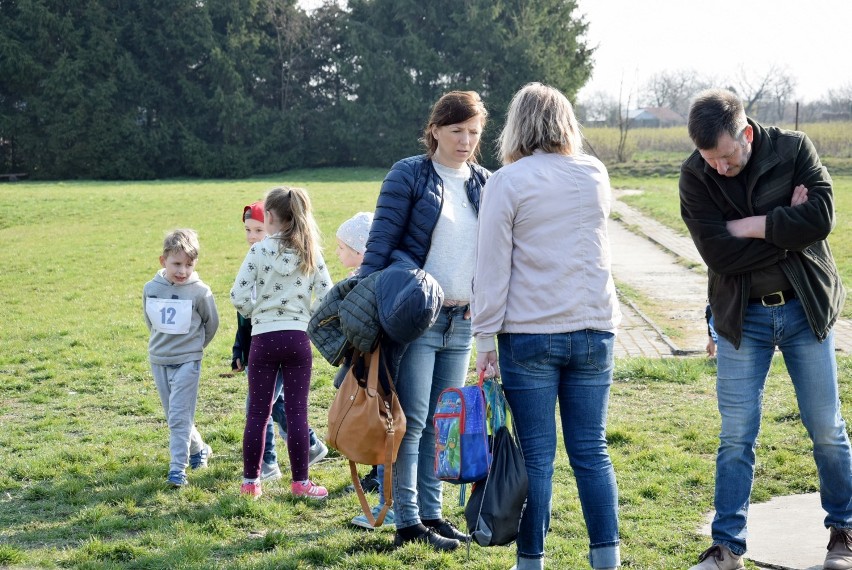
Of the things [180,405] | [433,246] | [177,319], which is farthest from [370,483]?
[433,246]

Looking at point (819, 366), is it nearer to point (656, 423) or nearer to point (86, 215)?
point (656, 423)

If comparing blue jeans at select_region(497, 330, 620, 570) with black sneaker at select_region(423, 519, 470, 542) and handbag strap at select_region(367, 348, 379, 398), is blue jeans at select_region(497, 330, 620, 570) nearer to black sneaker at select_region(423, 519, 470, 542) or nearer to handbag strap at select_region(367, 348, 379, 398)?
handbag strap at select_region(367, 348, 379, 398)

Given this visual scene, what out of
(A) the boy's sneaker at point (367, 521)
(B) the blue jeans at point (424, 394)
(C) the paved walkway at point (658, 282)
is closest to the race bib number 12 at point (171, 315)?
(A) the boy's sneaker at point (367, 521)

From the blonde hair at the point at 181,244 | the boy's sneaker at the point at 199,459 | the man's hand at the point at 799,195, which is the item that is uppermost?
the man's hand at the point at 799,195

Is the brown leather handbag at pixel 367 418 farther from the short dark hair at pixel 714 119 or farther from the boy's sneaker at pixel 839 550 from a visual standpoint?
the boy's sneaker at pixel 839 550

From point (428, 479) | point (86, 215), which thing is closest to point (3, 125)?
point (86, 215)

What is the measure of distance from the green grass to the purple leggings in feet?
0.89

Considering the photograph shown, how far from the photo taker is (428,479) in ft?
14.9

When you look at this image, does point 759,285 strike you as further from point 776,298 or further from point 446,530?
point 446,530

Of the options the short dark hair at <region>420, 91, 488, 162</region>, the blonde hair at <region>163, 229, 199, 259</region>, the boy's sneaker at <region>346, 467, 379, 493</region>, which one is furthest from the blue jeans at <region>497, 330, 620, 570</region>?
the blonde hair at <region>163, 229, 199, 259</region>

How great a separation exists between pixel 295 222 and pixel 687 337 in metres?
6.00

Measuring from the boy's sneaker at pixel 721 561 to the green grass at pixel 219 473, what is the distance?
0.27 meters

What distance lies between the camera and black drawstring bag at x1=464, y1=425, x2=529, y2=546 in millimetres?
3562

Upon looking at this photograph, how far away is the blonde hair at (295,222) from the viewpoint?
204 inches
